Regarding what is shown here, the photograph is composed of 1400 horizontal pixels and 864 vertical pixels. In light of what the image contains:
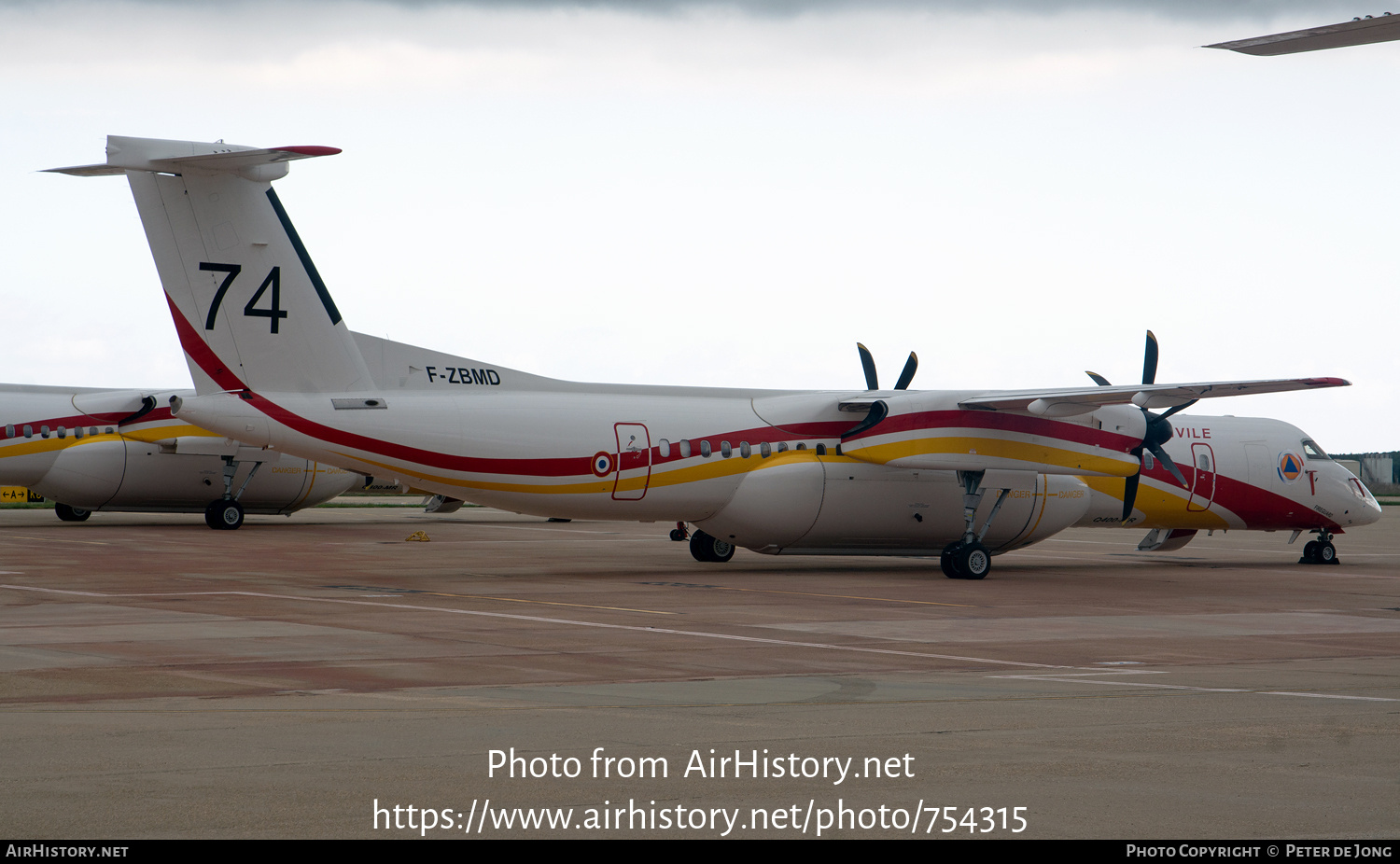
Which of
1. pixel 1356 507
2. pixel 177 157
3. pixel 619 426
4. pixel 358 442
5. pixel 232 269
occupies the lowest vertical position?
pixel 1356 507

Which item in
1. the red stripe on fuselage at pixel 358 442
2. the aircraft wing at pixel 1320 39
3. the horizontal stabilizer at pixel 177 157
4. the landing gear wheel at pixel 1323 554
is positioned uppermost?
the horizontal stabilizer at pixel 177 157

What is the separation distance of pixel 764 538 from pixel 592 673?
41.6 ft

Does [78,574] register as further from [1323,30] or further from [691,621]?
[1323,30]

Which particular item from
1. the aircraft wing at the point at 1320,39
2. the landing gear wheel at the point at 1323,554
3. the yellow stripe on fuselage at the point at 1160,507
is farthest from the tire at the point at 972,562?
the aircraft wing at the point at 1320,39

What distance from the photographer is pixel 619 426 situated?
22562 millimetres

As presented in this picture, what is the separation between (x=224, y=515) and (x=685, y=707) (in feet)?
99.4

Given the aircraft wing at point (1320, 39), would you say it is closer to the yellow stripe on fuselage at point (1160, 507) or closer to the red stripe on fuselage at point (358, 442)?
the red stripe on fuselage at point (358, 442)

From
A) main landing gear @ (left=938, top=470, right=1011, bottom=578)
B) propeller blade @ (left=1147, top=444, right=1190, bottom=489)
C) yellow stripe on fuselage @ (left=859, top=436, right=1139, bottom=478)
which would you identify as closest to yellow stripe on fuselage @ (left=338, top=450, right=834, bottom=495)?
yellow stripe on fuselage @ (left=859, top=436, right=1139, bottom=478)

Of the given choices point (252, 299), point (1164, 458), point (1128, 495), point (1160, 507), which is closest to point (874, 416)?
point (1164, 458)

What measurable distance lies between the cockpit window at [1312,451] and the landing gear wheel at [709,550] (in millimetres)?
12644

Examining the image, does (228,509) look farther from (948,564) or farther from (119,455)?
(948,564)

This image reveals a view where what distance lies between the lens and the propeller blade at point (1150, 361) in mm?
25328

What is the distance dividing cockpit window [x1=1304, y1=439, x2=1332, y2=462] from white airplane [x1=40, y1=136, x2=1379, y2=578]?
2670 millimetres
